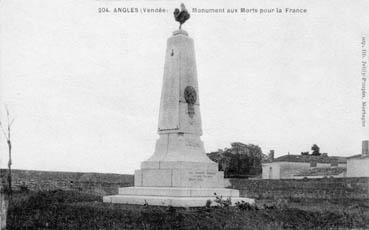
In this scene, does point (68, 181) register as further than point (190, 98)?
Yes

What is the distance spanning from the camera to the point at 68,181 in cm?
2109

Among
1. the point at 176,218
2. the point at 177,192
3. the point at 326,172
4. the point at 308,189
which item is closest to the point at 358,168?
the point at 326,172

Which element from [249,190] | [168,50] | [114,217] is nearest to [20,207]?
[114,217]

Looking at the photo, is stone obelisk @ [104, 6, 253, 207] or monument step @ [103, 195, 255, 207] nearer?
monument step @ [103, 195, 255, 207]

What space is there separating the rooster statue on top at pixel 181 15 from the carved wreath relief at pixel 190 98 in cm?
199

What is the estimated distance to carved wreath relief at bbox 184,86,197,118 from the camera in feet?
44.7

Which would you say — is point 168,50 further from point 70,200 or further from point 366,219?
point 366,219

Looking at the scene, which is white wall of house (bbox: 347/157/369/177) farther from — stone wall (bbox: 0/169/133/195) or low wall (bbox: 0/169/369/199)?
stone wall (bbox: 0/169/133/195)

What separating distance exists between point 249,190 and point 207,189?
10.6 m

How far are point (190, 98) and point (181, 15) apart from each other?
249 centimetres

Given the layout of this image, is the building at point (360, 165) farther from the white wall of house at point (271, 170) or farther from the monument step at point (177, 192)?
the monument step at point (177, 192)

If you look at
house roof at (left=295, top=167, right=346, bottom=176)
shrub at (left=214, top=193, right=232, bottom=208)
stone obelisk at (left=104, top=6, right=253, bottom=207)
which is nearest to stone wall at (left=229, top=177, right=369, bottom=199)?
stone obelisk at (left=104, top=6, right=253, bottom=207)

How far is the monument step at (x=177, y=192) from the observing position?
11.8 meters

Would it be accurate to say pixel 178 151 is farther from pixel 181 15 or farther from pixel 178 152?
pixel 181 15
